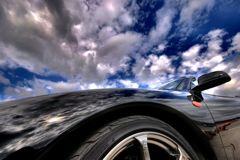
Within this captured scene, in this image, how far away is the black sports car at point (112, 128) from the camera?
0.88 m

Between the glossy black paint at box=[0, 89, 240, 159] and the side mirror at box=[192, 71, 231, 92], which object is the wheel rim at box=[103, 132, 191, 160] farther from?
the side mirror at box=[192, 71, 231, 92]

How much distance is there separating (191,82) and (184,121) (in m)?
0.86

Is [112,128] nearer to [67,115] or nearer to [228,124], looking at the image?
[67,115]

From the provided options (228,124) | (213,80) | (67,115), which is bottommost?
(67,115)

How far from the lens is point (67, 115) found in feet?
3.25

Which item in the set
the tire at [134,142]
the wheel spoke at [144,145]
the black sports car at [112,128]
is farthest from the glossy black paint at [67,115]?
the wheel spoke at [144,145]

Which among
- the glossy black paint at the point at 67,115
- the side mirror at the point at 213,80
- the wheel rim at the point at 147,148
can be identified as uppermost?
the side mirror at the point at 213,80

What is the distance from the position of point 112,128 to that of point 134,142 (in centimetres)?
16

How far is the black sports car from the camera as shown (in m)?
0.88

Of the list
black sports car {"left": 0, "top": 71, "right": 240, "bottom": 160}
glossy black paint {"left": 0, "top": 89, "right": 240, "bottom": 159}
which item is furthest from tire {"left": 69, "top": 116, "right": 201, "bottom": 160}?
glossy black paint {"left": 0, "top": 89, "right": 240, "bottom": 159}

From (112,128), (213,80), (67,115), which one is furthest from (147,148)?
(213,80)

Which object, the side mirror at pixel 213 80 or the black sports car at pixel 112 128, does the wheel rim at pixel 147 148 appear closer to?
the black sports car at pixel 112 128

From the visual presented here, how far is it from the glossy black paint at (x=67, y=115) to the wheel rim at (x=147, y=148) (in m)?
0.22

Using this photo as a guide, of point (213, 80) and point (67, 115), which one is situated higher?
point (213, 80)
